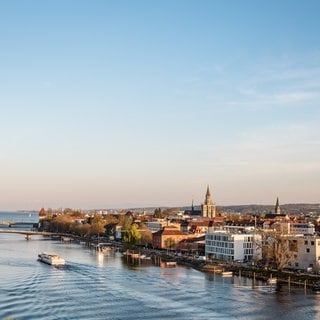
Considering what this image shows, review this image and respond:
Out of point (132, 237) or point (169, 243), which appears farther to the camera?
point (132, 237)

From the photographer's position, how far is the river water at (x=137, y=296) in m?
29.4

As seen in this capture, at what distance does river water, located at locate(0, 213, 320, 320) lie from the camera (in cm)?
2936

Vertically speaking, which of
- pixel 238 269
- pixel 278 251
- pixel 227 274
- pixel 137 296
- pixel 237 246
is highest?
pixel 278 251

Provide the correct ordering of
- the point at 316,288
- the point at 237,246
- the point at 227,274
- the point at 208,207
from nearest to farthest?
the point at 316,288
the point at 227,274
the point at 237,246
the point at 208,207

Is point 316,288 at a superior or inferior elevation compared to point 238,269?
inferior

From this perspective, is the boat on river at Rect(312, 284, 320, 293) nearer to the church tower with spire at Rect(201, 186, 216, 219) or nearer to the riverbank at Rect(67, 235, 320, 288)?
the riverbank at Rect(67, 235, 320, 288)

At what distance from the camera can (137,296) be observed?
34.1 meters

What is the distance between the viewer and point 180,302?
106 feet

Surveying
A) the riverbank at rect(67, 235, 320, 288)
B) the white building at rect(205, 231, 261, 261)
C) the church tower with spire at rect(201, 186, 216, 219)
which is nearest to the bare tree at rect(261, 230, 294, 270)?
the riverbank at rect(67, 235, 320, 288)

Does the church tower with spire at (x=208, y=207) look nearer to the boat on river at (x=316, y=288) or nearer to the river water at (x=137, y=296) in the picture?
the river water at (x=137, y=296)

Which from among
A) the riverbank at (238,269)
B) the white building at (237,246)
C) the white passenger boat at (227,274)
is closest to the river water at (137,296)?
the white passenger boat at (227,274)

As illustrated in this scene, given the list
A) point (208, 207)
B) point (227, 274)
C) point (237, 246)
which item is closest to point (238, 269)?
point (227, 274)

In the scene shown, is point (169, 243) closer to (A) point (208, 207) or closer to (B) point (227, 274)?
(B) point (227, 274)

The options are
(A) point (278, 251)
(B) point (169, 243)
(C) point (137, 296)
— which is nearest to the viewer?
(C) point (137, 296)
